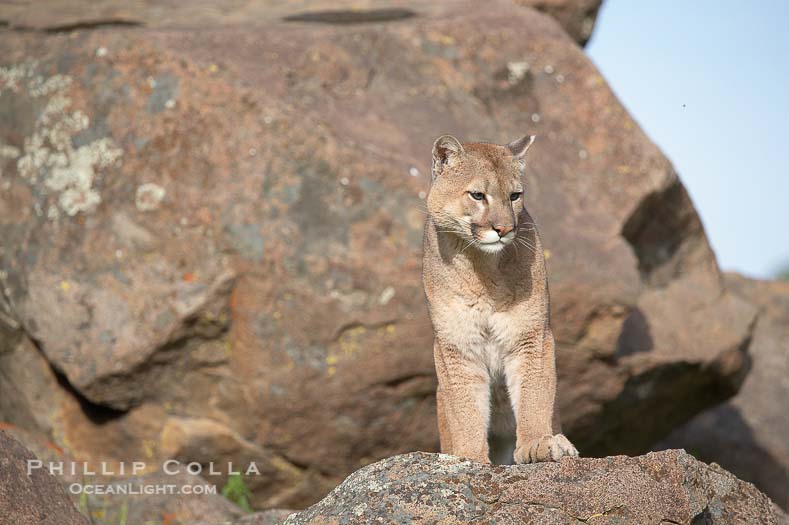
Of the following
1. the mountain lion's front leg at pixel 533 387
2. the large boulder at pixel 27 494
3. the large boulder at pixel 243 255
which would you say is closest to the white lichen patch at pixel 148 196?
the large boulder at pixel 243 255

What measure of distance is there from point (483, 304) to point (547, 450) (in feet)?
4.44

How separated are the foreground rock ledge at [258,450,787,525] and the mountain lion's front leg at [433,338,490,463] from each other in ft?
4.90

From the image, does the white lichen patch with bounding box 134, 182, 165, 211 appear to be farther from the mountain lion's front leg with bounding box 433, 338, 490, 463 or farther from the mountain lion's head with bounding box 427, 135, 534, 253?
the mountain lion's front leg with bounding box 433, 338, 490, 463

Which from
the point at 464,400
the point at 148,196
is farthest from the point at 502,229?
the point at 148,196

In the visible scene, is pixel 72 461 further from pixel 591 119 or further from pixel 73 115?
pixel 591 119

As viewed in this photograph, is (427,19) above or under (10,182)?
above

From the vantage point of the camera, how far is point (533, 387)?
295 inches

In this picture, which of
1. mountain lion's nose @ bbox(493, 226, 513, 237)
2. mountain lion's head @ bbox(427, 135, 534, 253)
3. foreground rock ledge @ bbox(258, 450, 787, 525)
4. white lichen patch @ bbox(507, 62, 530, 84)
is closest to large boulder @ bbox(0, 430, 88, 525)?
foreground rock ledge @ bbox(258, 450, 787, 525)

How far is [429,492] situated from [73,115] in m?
6.48

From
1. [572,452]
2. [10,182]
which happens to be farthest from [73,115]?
[572,452]

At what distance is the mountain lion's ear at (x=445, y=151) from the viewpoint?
25.3ft

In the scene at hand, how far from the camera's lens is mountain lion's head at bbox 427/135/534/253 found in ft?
24.0

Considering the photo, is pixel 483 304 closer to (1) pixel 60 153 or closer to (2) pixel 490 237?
(2) pixel 490 237

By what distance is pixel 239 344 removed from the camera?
10320mm
